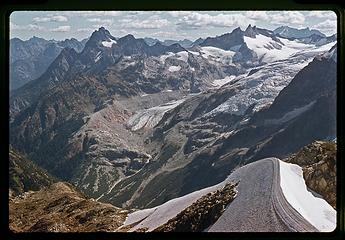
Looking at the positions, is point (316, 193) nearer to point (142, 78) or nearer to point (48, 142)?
Result: point (48, 142)

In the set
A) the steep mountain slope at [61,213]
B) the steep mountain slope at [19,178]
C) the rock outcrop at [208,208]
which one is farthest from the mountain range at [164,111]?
the rock outcrop at [208,208]

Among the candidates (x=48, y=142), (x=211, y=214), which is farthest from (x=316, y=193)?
(x=48, y=142)

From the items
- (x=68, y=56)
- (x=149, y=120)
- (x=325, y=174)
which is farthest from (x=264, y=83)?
(x=68, y=56)

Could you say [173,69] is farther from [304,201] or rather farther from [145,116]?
[304,201]

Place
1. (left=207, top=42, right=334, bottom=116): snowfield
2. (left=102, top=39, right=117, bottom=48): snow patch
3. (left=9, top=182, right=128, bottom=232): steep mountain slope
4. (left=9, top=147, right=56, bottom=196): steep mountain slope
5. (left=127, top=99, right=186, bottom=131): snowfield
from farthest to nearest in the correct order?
1. (left=102, top=39, right=117, bottom=48): snow patch
2. (left=127, top=99, right=186, bottom=131): snowfield
3. (left=207, top=42, right=334, bottom=116): snowfield
4. (left=9, top=182, right=128, bottom=232): steep mountain slope
5. (left=9, top=147, right=56, bottom=196): steep mountain slope

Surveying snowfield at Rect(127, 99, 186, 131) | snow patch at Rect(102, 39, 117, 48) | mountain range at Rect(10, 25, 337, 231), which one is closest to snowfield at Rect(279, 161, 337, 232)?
mountain range at Rect(10, 25, 337, 231)

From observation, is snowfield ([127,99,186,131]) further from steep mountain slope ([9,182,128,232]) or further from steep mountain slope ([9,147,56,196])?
steep mountain slope ([9,182,128,232])

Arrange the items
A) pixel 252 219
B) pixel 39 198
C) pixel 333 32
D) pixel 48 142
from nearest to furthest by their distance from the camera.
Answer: pixel 333 32 < pixel 252 219 < pixel 39 198 < pixel 48 142
